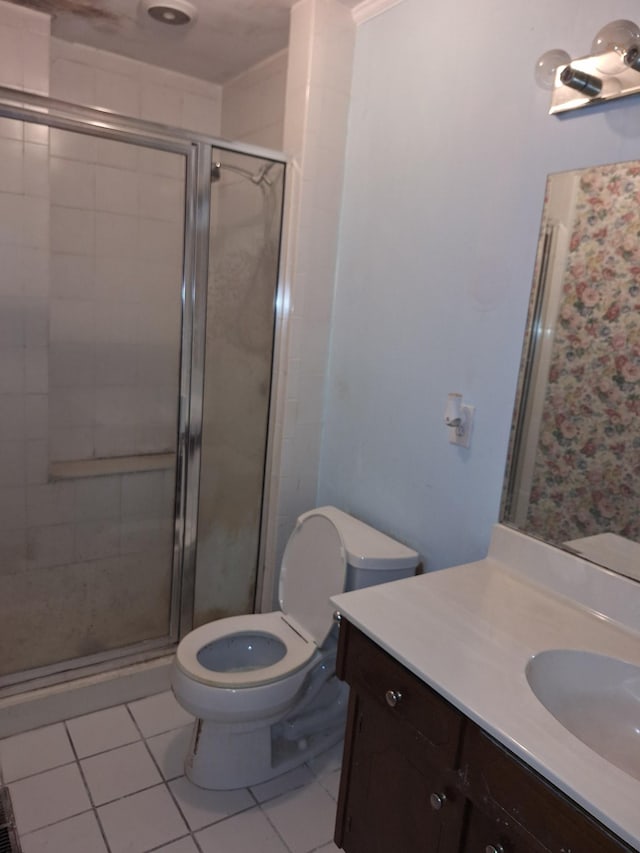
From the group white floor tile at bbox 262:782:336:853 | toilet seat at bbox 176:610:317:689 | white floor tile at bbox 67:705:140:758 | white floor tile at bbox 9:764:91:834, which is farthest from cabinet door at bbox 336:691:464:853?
white floor tile at bbox 67:705:140:758

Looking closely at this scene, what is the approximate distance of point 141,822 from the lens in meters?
1.72

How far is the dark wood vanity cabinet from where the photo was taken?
90 cm

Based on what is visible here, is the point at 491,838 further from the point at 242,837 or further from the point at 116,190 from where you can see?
the point at 116,190

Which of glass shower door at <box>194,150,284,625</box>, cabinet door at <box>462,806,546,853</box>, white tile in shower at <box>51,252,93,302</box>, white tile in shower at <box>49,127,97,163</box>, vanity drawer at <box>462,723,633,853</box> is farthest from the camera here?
white tile in shower at <box>51,252,93,302</box>

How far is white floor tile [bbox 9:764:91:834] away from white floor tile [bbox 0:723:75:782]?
4 centimetres

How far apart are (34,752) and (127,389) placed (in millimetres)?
1427

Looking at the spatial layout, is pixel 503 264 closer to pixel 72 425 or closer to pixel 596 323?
pixel 596 323

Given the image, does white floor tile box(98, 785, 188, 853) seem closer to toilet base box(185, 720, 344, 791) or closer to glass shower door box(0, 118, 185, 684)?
toilet base box(185, 720, 344, 791)

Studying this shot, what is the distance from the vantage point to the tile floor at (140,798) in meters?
1.67

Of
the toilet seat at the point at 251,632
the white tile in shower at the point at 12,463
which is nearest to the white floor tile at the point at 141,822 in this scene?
the toilet seat at the point at 251,632

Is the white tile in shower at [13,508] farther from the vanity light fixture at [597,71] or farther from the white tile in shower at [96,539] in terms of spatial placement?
the vanity light fixture at [597,71]

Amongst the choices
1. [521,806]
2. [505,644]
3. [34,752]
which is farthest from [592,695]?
[34,752]

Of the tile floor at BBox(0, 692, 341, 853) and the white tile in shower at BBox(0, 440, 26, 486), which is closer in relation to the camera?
the tile floor at BBox(0, 692, 341, 853)

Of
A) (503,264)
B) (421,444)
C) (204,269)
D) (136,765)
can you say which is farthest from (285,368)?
(136,765)
